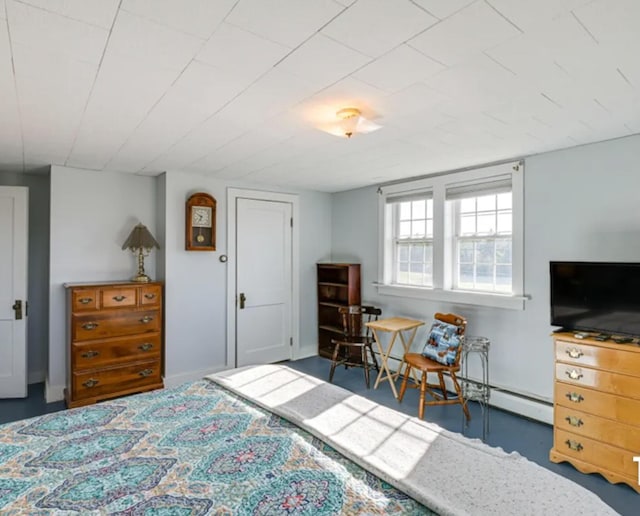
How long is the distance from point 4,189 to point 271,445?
4.04 meters

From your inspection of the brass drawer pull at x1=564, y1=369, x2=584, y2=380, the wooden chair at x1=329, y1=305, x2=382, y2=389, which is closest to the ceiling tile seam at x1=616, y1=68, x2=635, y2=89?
the brass drawer pull at x1=564, y1=369, x2=584, y2=380

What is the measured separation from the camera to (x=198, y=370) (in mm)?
4359

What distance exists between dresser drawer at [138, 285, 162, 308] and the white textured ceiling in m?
1.42

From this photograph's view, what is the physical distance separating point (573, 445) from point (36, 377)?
5339 mm

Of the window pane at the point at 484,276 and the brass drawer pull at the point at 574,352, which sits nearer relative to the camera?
the brass drawer pull at the point at 574,352

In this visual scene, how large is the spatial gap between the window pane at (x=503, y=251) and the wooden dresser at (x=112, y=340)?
137 inches

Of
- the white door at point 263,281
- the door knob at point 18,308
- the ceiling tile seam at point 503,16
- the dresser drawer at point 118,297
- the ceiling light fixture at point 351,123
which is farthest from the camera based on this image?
the white door at point 263,281

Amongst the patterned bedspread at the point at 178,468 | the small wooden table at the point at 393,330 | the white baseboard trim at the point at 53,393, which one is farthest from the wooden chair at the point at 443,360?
the white baseboard trim at the point at 53,393

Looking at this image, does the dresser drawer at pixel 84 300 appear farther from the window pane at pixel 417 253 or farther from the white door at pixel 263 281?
the window pane at pixel 417 253

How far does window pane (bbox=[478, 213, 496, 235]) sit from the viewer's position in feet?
12.3

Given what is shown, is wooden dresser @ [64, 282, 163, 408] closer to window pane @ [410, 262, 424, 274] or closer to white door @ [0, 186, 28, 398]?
white door @ [0, 186, 28, 398]

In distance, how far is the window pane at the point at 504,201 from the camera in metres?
3.62

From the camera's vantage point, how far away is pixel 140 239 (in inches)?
158

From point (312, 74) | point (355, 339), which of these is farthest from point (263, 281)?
point (312, 74)
